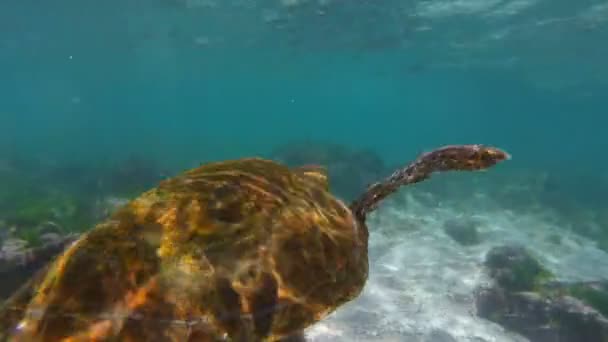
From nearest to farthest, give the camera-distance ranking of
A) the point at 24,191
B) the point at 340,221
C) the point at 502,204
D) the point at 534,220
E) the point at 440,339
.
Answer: the point at 340,221, the point at 440,339, the point at 24,191, the point at 534,220, the point at 502,204

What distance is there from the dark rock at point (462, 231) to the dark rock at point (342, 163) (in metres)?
4.36

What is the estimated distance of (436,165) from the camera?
3.26 metres

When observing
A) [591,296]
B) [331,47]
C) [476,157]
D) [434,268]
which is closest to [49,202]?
[434,268]

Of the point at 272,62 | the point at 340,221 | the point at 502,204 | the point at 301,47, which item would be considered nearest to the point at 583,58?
the point at 502,204

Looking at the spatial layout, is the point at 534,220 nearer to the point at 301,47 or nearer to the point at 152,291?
the point at 152,291

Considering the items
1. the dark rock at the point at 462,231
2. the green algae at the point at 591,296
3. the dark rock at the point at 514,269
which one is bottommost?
the dark rock at the point at 462,231

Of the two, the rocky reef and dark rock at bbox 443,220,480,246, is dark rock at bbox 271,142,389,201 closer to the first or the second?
dark rock at bbox 443,220,480,246

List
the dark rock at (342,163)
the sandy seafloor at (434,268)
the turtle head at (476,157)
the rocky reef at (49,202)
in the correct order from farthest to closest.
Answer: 1. the dark rock at (342,163)
2. the sandy seafloor at (434,268)
3. the rocky reef at (49,202)
4. the turtle head at (476,157)

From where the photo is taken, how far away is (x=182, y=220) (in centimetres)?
214

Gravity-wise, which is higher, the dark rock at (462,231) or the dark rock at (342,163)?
the dark rock at (342,163)

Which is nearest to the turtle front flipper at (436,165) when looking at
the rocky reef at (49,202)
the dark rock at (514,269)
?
the rocky reef at (49,202)

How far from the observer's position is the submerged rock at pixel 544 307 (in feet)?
27.3

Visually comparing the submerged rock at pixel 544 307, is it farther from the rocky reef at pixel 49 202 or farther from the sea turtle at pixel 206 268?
the rocky reef at pixel 49 202

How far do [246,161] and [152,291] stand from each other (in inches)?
63.7
